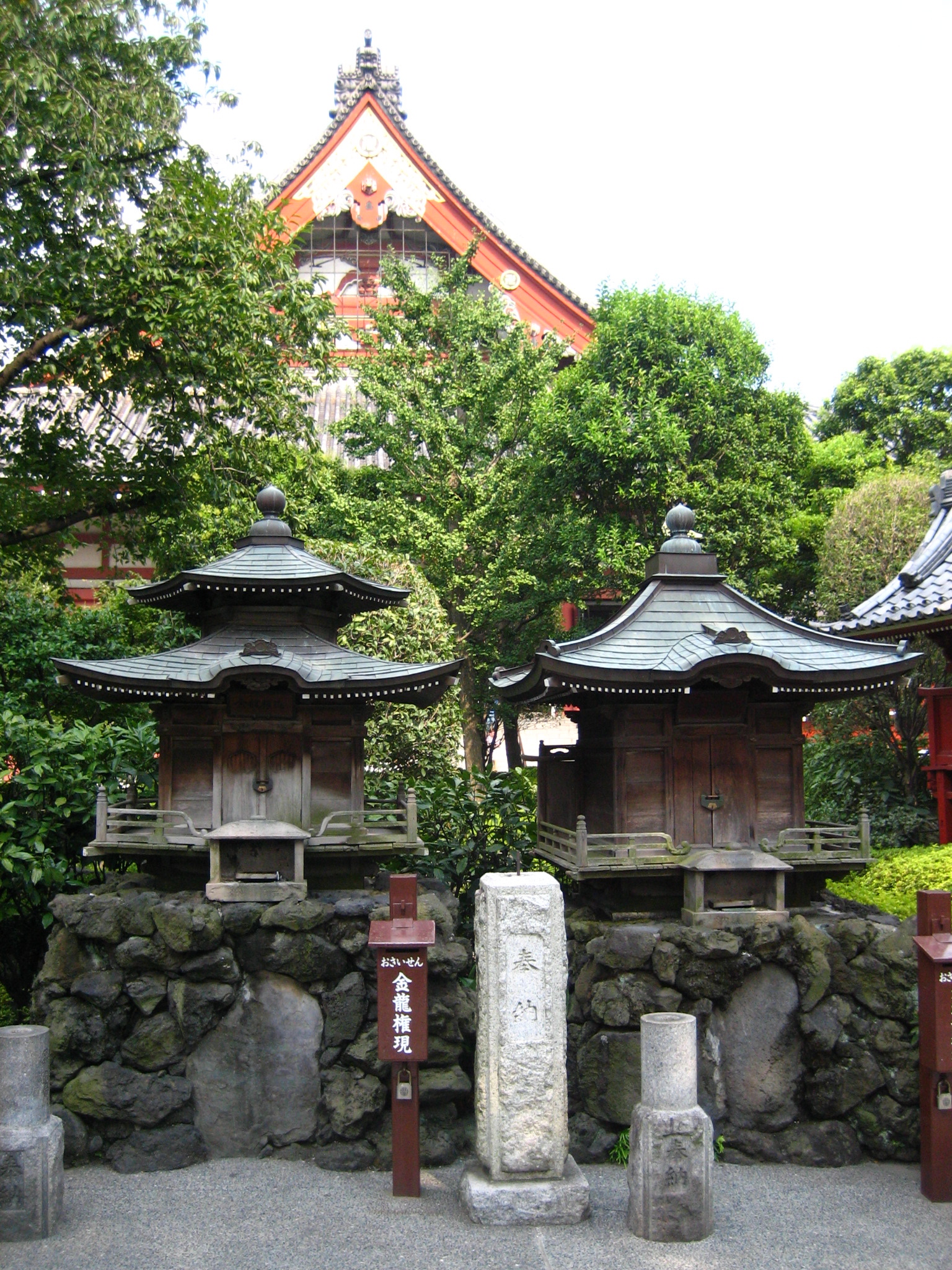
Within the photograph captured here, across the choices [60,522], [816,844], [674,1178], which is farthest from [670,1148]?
[60,522]

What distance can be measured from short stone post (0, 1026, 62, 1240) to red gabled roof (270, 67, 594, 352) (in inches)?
892

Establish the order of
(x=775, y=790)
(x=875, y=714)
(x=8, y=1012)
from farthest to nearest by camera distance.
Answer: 1. (x=875, y=714)
2. (x=8, y=1012)
3. (x=775, y=790)

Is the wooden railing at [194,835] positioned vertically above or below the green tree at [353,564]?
below

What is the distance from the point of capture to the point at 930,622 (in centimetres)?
1212

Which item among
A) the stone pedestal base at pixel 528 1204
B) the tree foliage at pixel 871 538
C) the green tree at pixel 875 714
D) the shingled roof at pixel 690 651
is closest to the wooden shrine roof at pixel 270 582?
the shingled roof at pixel 690 651

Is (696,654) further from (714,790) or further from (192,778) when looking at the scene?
(192,778)

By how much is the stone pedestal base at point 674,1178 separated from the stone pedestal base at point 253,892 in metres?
3.66

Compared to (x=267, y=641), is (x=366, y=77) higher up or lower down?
higher up

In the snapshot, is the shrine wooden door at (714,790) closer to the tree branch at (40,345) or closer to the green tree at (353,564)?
the green tree at (353,564)

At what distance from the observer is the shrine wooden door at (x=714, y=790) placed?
977cm

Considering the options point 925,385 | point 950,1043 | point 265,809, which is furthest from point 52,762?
point 925,385

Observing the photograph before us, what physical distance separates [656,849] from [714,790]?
79cm

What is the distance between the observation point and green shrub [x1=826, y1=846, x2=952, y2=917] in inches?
451

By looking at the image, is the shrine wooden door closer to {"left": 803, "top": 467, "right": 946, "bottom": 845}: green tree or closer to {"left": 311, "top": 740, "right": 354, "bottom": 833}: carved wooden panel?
{"left": 311, "top": 740, "right": 354, "bottom": 833}: carved wooden panel
